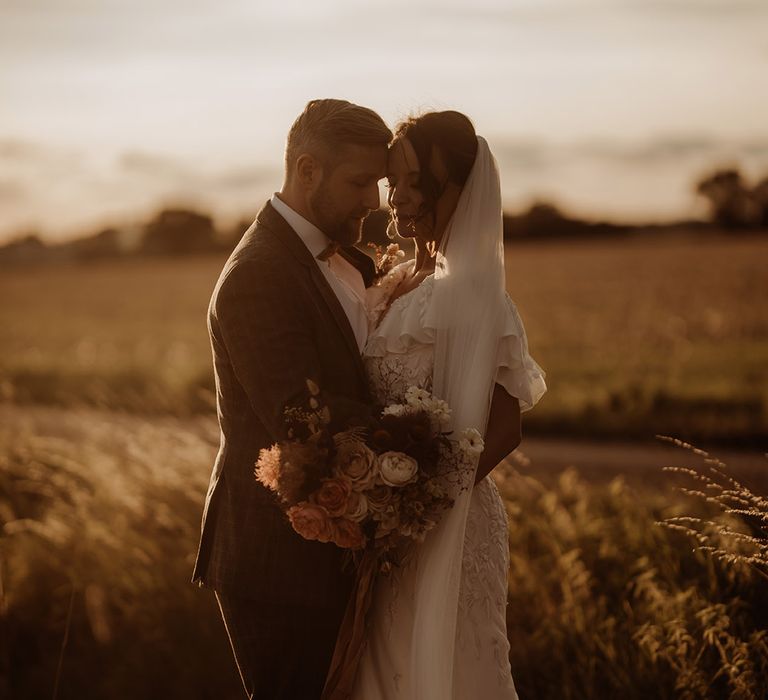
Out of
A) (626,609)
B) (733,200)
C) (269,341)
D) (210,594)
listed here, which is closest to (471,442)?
(269,341)

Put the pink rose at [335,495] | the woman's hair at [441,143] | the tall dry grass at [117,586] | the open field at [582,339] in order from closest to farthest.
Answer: the pink rose at [335,495]
the woman's hair at [441,143]
the tall dry grass at [117,586]
the open field at [582,339]

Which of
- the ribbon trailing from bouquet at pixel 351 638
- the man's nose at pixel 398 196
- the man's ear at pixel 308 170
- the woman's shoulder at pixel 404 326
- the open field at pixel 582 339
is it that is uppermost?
the man's ear at pixel 308 170

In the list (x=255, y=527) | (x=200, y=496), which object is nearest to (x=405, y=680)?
(x=255, y=527)

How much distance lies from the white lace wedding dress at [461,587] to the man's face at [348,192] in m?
0.40

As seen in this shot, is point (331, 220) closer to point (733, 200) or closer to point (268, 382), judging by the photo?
point (268, 382)

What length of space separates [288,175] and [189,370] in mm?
14052

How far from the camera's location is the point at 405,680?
3.76m

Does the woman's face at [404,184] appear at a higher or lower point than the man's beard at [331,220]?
higher

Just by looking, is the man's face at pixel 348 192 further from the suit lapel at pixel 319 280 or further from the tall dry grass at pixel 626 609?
the tall dry grass at pixel 626 609

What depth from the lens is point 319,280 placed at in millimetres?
3713

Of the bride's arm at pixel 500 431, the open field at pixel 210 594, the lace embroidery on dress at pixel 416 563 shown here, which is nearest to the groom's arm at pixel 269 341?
the lace embroidery on dress at pixel 416 563

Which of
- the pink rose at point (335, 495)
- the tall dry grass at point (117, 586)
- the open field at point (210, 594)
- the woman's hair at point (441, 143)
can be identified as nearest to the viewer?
the pink rose at point (335, 495)

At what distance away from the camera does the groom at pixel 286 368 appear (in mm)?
3551

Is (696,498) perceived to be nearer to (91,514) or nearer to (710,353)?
(91,514)
